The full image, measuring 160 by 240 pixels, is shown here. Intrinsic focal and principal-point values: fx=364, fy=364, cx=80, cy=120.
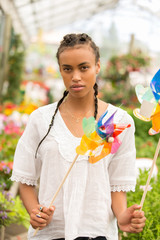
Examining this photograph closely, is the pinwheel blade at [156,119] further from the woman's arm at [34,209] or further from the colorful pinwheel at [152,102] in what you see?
the woman's arm at [34,209]

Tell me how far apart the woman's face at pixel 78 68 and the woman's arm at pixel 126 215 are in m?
0.52

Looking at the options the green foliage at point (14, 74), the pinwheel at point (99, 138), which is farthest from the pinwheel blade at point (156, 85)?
the green foliage at point (14, 74)

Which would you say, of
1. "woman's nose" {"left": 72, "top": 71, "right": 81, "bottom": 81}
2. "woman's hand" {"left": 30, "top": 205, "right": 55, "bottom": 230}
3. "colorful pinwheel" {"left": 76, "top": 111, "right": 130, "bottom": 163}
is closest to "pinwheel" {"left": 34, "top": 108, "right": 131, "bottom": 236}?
"colorful pinwheel" {"left": 76, "top": 111, "right": 130, "bottom": 163}

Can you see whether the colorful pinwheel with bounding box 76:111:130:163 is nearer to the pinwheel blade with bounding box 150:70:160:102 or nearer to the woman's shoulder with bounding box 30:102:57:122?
the pinwheel blade with bounding box 150:70:160:102

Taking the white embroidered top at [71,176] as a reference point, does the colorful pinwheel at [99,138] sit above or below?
above

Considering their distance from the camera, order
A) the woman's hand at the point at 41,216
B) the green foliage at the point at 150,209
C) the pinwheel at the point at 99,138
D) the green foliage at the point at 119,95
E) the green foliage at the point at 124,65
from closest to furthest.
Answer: the pinwheel at the point at 99,138 → the woman's hand at the point at 41,216 → the green foliage at the point at 150,209 → the green foliage at the point at 124,65 → the green foliage at the point at 119,95

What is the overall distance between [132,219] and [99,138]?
0.36 metres

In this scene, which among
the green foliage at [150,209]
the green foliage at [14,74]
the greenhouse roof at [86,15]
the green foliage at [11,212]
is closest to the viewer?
the green foliage at [150,209]

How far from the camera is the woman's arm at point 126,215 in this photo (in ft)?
4.78

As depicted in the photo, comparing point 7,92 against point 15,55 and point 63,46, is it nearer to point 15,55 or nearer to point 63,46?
point 15,55

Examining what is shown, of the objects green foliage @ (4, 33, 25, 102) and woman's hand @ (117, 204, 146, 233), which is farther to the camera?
green foliage @ (4, 33, 25, 102)

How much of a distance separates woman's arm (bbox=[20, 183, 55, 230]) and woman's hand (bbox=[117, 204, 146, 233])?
0.31 metres

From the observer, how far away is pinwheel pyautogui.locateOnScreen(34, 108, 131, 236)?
143cm

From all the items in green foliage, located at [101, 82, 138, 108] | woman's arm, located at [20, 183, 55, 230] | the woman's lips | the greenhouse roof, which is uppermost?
the greenhouse roof
